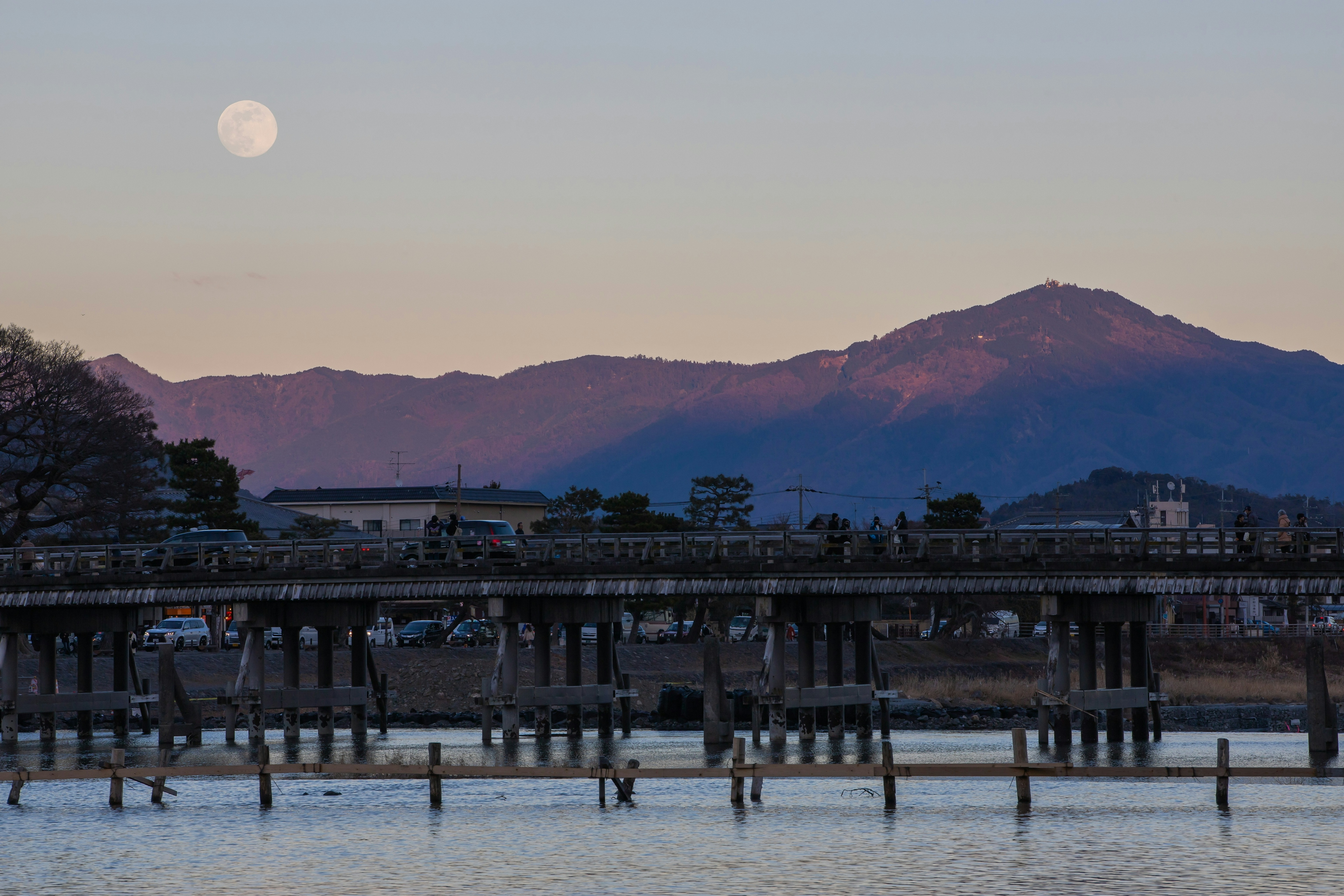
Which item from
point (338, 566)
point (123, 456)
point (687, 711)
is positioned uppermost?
point (123, 456)

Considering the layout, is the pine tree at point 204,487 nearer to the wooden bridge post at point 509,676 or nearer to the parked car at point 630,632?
the parked car at point 630,632

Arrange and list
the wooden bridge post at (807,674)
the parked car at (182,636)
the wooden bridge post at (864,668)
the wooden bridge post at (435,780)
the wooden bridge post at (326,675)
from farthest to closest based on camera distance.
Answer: the parked car at (182,636) → the wooden bridge post at (326,675) → the wooden bridge post at (864,668) → the wooden bridge post at (807,674) → the wooden bridge post at (435,780)

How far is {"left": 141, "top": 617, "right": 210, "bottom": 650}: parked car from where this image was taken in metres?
92.9

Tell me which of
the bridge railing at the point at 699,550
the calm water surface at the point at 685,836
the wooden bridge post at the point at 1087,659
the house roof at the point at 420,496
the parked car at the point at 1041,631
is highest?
the house roof at the point at 420,496

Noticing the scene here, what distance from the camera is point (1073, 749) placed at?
51.8m

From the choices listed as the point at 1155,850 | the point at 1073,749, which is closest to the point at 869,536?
the point at 1073,749

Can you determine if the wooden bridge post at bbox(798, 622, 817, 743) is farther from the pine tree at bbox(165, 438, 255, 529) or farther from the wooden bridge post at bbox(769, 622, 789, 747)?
the pine tree at bbox(165, 438, 255, 529)

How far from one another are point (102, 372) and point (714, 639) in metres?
54.9

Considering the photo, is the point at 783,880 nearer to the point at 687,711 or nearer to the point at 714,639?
the point at 714,639

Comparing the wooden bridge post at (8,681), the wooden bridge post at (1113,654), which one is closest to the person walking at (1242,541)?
the wooden bridge post at (1113,654)

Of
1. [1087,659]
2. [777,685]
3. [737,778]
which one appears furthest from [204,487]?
[737,778]

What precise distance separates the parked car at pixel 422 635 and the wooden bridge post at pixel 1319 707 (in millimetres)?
59053

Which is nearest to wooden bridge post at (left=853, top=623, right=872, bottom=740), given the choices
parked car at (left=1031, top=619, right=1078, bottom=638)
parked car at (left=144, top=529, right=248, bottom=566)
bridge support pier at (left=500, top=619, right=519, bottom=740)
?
bridge support pier at (left=500, top=619, right=519, bottom=740)

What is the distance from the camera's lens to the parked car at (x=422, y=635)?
98.6 meters
